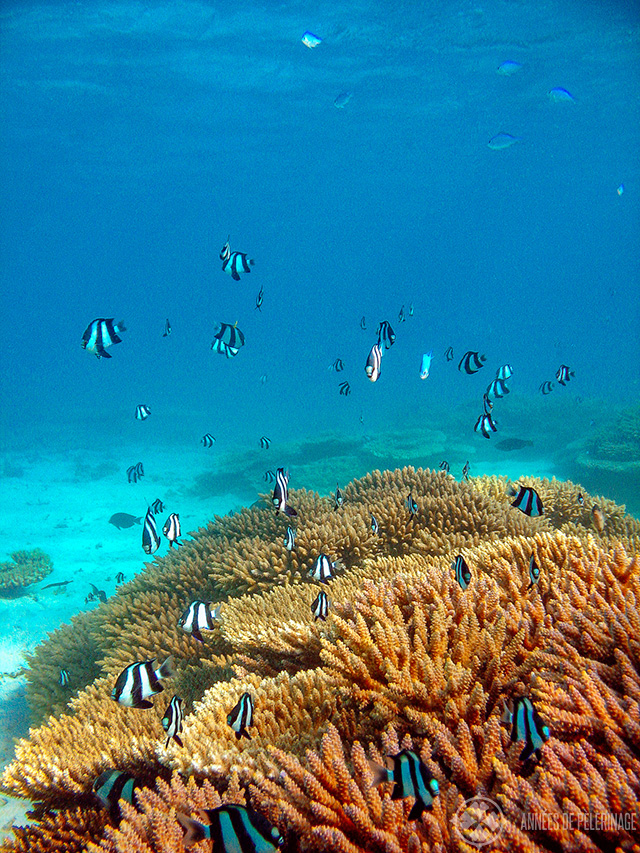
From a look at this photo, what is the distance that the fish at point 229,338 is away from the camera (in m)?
6.23

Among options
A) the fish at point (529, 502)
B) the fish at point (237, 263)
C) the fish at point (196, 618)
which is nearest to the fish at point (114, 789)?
the fish at point (196, 618)

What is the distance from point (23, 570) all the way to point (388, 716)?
12.3 m

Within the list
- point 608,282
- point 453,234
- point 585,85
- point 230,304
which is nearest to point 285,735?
point 585,85

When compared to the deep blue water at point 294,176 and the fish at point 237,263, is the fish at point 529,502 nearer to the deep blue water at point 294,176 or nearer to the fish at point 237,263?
the fish at point 237,263

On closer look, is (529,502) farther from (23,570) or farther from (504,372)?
(23,570)

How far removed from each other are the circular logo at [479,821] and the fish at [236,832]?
70cm

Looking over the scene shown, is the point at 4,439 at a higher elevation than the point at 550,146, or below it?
below

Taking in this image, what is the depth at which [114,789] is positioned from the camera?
8.50 ft

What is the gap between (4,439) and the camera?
1249 inches

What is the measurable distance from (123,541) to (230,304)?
138264 mm

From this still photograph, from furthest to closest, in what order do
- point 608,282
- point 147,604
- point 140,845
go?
point 608,282, point 147,604, point 140,845

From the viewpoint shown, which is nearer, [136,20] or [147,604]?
[147,604]

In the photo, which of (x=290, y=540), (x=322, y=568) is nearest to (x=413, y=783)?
(x=322, y=568)

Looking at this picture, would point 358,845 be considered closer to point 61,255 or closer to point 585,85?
point 585,85
